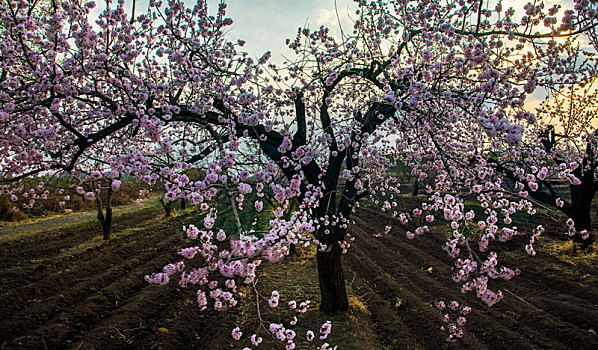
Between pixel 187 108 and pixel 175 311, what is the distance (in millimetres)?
5362

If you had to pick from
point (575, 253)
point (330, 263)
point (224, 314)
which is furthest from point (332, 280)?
point (575, 253)

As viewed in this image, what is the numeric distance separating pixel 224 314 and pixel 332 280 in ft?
9.57

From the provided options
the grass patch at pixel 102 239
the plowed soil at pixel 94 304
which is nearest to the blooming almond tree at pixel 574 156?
the plowed soil at pixel 94 304

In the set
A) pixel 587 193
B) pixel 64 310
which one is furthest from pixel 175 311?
pixel 587 193

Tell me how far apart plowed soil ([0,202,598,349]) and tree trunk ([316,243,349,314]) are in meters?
0.95

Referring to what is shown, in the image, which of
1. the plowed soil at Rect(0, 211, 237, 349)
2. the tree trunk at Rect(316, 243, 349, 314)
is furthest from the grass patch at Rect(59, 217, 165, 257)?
the tree trunk at Rect(316, 243, 349, 314)

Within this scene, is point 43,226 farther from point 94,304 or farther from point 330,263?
point 330,263

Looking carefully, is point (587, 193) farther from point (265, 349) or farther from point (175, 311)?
point (175, 311)

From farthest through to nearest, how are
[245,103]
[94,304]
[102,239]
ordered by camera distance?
[102,239], [94,304], [245,103]

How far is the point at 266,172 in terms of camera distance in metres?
4.12

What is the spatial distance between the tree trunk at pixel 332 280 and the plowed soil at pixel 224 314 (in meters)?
0.95

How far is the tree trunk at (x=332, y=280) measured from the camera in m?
7.02

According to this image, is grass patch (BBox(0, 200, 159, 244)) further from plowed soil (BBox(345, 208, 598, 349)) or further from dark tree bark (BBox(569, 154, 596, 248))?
dark tree bark (BBox(569, 154, 596, 248))

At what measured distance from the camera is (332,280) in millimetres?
7230
